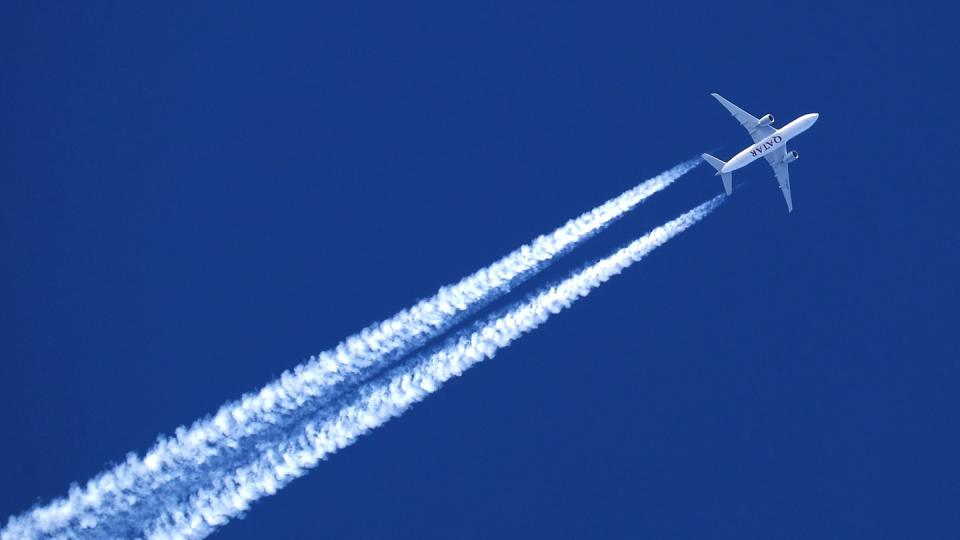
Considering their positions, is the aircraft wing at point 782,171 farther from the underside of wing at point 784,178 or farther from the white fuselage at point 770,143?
the white fuselage at point 770,143

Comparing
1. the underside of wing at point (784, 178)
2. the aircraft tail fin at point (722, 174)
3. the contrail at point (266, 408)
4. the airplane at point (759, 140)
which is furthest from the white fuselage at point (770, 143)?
the contrail at point (266, 408)

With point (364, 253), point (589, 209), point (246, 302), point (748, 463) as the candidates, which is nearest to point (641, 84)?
point (589, 209)

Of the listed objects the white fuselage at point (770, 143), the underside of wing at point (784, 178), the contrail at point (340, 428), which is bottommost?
the contrail at point (340, 428)

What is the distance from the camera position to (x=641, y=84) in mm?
68250

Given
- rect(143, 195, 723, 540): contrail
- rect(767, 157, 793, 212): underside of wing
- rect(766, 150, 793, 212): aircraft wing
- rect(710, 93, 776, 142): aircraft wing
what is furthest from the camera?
rect(767, 157, 793, 212): underside of wing

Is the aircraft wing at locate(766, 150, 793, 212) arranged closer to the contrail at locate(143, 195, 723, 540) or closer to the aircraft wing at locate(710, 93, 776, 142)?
the aircraft wing at locate(710, 93, 776, 142)

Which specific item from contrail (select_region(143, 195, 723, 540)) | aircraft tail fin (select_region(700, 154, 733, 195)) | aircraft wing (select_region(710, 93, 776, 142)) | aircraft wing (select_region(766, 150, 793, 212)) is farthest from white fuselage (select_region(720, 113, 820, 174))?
contrail (select_region(143, 195, 723, 540))

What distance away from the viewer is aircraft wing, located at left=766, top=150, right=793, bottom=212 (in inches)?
2549

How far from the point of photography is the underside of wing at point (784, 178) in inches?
2566

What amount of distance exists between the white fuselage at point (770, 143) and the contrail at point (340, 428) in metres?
15.3

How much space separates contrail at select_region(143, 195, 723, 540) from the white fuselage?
50.4 ft

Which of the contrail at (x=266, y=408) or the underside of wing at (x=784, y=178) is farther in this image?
the underside of wing at (x=784, y=178)

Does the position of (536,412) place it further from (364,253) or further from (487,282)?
(364,253)

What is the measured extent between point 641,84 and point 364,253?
22135 millimetres
